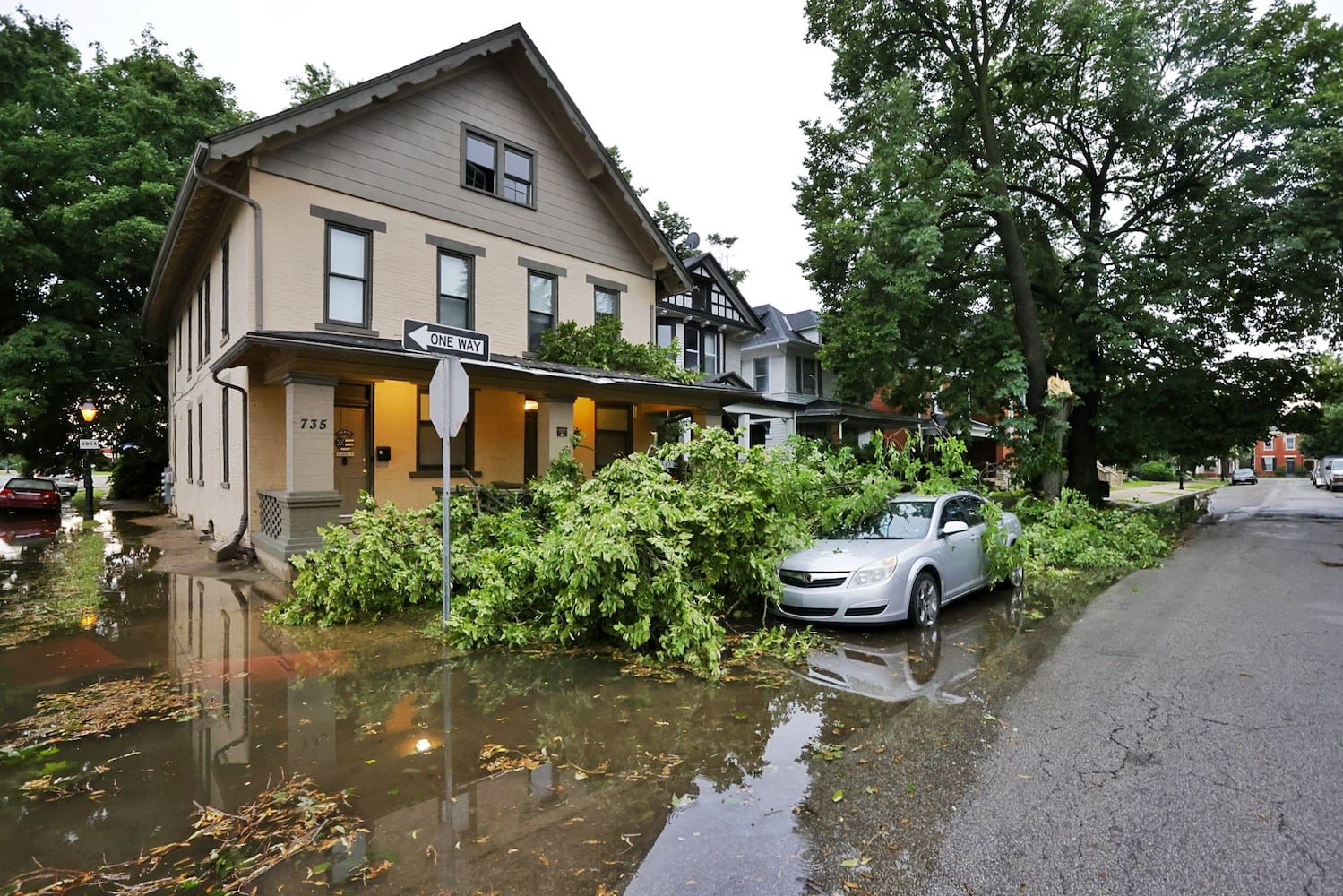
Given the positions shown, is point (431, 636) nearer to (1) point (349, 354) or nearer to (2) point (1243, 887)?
(1) point (349, 354)

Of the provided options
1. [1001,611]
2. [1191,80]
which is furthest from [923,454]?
[1191,80]

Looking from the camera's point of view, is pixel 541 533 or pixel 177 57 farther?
pixel 177 57

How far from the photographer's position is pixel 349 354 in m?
9.59

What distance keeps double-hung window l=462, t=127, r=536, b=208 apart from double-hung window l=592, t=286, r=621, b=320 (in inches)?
97.7

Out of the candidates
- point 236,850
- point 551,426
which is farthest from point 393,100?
point 236,850

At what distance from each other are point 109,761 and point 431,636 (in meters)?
2.98

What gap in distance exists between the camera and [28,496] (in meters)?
20.5

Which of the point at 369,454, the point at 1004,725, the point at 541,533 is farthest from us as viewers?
the point at 369,454

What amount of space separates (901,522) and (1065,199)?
55.7ft

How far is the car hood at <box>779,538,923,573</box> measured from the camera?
22.5 ft

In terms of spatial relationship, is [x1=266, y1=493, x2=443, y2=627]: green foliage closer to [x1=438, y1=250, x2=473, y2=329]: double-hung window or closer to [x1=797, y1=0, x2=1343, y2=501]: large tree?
[x1=438, y1=250, x2=473, y2=329]: double-hung window

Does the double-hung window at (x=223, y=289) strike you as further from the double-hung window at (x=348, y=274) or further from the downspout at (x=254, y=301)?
the double-hung window at (x=348, y=274)

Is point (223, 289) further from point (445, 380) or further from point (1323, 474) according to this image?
point (1323, 474)

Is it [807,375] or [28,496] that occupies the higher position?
[807,375]
